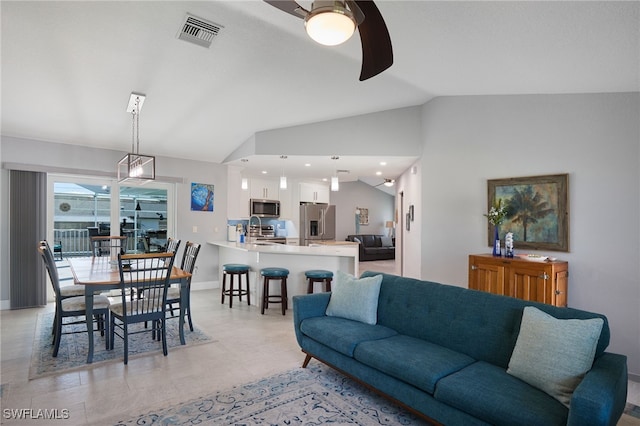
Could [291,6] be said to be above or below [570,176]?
above

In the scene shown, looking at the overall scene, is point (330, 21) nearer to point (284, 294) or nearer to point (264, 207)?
point (284, 294)

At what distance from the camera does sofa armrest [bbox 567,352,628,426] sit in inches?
59.5

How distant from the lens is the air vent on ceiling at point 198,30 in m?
3.00

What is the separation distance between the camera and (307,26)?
5.26 ft

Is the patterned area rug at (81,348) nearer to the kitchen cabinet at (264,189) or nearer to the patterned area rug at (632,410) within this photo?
the patterned area rug at (632,410)

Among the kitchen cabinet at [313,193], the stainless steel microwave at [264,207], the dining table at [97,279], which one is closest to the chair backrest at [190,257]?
the dining table at [97,279]

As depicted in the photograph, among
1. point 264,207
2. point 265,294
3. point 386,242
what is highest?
point 264,207

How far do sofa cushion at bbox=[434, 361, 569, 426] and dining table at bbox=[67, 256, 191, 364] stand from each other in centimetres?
279

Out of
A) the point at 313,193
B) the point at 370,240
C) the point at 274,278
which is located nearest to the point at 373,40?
the point at 274,278

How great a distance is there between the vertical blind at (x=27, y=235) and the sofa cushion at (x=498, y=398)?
579 cm

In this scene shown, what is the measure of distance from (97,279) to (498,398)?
3.34 meters

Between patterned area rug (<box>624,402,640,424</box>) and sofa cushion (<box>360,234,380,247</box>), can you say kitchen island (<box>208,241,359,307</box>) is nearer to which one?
patterned area rug (<box>624,402,640,424</box>)

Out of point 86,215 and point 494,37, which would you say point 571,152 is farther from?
point 86,215

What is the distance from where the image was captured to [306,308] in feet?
10.6
